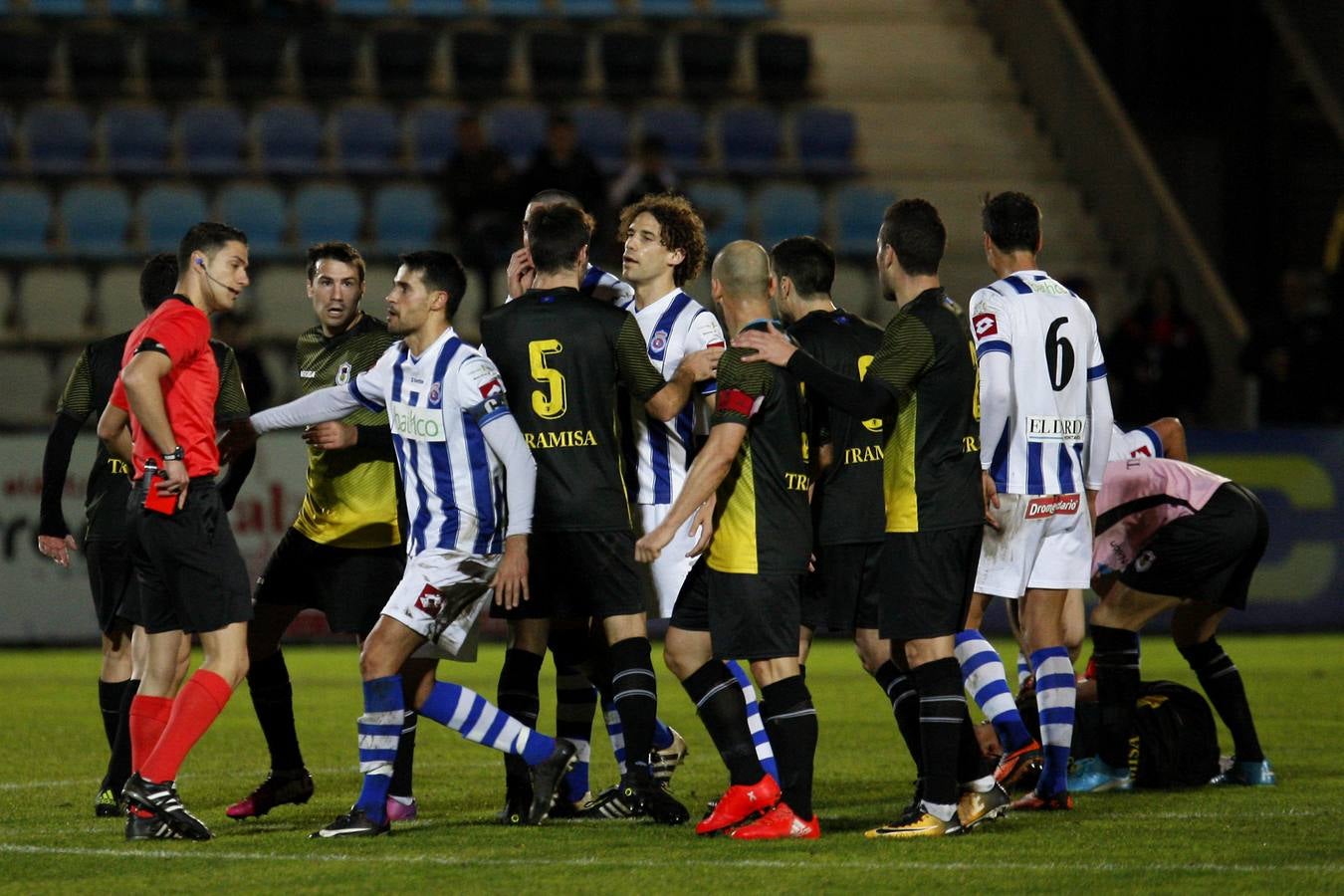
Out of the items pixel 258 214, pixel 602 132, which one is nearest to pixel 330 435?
pixel 258 214

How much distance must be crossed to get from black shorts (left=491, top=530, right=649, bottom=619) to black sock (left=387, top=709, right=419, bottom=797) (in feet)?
1.62

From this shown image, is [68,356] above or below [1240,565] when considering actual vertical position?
above

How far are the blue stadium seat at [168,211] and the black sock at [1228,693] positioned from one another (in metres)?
11.4

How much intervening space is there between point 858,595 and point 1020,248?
1.54m

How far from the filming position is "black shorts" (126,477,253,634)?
21.8 ft

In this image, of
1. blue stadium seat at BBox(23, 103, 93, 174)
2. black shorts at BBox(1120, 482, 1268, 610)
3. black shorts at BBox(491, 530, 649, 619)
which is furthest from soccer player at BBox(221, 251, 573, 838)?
blue stadium seat at BBox(23, 103, 93, 174)

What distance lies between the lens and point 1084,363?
24.9ft

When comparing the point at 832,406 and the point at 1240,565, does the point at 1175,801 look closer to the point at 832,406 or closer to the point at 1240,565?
the point at 1240,565

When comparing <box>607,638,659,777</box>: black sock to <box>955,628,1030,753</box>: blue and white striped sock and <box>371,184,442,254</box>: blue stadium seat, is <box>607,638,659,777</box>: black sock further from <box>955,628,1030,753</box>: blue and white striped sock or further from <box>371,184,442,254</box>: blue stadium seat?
<box>371,184,442,254</box>: blue stadium seat

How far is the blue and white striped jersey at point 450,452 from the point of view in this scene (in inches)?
266

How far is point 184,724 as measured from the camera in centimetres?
656

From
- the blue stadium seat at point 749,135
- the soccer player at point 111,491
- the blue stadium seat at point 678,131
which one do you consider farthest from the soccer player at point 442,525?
the blue stadium seat at point 749,135

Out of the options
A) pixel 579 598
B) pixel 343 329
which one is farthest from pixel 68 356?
pixel 579 598

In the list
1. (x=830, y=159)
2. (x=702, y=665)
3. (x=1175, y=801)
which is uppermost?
(x=830, y=159)
